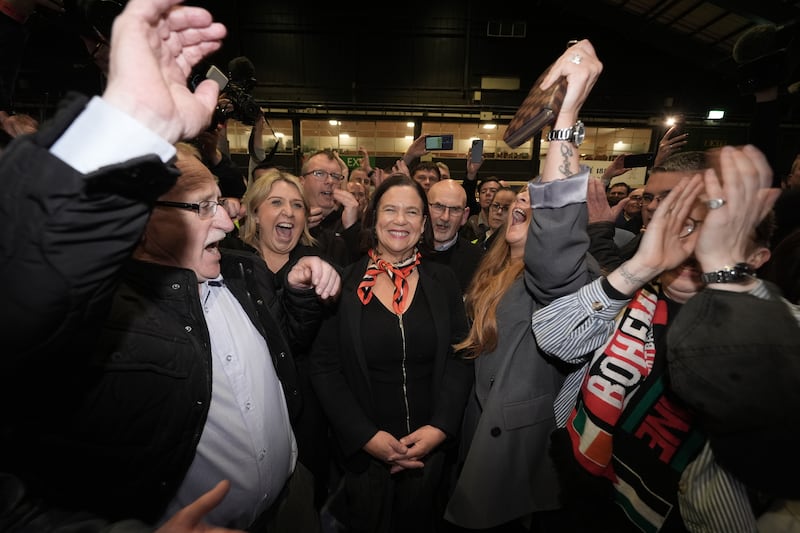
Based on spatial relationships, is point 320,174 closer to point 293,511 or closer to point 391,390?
point 391,390

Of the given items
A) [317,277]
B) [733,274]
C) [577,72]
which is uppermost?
[577,72]

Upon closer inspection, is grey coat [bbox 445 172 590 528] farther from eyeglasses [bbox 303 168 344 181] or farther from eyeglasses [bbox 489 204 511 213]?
eyeglasses [bbox 303 168 344 181]

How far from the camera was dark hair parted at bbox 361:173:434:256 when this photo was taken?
2.41 metres

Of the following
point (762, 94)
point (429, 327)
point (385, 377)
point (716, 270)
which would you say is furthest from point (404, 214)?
point (762, 94)

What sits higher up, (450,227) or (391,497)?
(450,227)

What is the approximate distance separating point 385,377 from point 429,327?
0.39m

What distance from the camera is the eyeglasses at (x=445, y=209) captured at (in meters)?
3.29

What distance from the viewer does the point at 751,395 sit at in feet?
2.69

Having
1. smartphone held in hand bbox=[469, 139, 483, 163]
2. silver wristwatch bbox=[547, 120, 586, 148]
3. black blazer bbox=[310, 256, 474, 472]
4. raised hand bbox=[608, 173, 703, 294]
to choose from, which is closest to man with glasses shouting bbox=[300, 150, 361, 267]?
black blazer bbox=[310, 256, 474, 472]

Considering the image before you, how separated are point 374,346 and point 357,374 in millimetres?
198

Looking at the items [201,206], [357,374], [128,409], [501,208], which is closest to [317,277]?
[201,206]

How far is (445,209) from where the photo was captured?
3.29 m

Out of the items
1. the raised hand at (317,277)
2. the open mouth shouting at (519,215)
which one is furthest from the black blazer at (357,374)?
the open mouth shouting at (519,215)

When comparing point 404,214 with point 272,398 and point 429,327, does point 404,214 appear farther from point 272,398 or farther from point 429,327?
point 272,398
